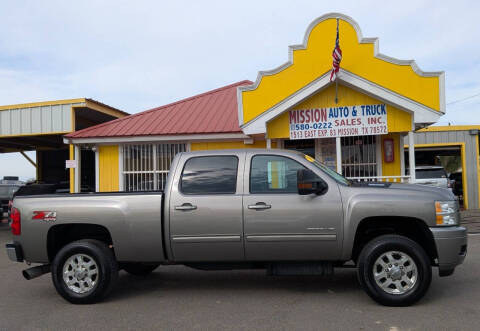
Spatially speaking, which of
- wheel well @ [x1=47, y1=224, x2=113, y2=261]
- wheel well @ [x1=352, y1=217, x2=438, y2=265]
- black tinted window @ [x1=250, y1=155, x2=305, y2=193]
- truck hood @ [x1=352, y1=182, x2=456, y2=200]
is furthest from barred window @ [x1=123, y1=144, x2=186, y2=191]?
truck hood @ [x1=352, y1=182, x2=456, y2=200]

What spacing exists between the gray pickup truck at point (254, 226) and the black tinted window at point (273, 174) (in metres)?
0.01

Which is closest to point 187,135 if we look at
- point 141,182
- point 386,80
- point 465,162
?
point 141,182

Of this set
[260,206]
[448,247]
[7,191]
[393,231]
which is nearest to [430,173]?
[393,231]

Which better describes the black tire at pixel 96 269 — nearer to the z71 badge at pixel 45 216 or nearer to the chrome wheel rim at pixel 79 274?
the chrome wheel rim at pixel 79 274

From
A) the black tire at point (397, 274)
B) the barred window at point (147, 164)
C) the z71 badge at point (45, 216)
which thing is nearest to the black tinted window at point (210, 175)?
the z71 badge at point (45, 216)

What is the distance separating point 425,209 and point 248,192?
203 cm

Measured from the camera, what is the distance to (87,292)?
5.20m

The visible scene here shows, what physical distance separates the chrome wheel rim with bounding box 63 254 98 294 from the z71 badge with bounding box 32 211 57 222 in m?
0.54

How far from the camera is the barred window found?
12336mm

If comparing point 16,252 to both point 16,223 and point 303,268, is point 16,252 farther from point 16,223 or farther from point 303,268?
point 303,268

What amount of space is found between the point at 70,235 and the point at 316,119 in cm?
693

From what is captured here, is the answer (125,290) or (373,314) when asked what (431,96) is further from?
(125,290)

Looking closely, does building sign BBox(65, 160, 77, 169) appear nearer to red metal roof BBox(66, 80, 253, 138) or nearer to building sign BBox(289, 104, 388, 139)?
red metal roof BBox(66, 80, 253, 138)

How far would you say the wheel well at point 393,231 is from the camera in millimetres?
5047
